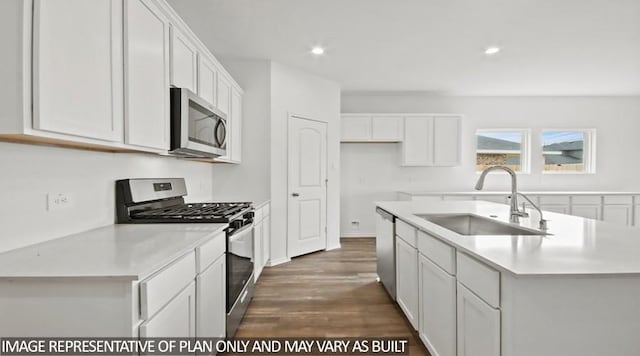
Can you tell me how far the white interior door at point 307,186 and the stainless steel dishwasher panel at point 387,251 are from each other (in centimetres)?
142

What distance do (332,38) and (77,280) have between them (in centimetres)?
315

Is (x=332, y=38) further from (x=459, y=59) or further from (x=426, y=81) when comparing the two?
(x=426, y=81)

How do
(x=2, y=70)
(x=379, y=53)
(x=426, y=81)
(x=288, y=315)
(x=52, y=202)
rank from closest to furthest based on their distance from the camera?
(x=2, y=70) < (x=52, y=202) < (x=288, y=315) < (x=379, y=53) < (x=426, y=81)

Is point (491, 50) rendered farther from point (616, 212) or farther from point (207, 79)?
point (616, 212)

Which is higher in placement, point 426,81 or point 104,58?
point 426,81

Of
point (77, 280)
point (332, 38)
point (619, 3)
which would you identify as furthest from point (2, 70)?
point (619, 3)

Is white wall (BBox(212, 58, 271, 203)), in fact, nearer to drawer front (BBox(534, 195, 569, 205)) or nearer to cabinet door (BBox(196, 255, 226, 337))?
cabinet door (BBox(196, 255, 226, 337))

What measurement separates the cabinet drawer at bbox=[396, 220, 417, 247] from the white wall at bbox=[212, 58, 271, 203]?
202 centimetres

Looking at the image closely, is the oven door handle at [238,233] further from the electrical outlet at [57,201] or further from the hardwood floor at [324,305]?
the electrical outlet at [57,201]

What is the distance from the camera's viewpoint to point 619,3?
280cm

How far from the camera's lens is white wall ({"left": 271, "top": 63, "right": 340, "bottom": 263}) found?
4246mm

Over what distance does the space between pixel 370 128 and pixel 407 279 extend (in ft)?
11.6

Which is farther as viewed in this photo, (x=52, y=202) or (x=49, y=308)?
(x=52, y=202)

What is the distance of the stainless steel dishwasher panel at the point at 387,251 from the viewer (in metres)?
2.85
